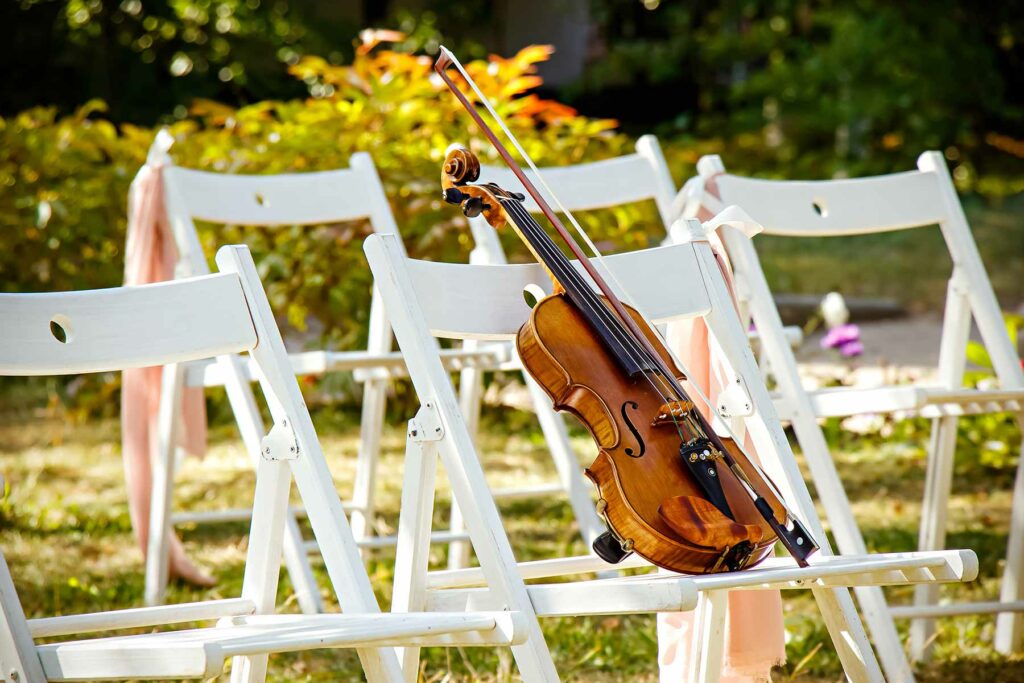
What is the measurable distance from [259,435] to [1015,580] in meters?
1.70

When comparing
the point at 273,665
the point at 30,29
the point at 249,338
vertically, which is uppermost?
the point at 249,338

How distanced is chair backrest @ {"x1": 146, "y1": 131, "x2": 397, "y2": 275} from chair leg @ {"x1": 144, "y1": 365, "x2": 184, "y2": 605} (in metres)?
0.31

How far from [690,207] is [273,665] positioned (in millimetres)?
1408

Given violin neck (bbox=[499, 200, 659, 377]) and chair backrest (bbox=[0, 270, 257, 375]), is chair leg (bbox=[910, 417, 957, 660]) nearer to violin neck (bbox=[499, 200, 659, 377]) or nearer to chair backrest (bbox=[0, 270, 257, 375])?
violin neck (bbox=[499, 200, 659, 377])

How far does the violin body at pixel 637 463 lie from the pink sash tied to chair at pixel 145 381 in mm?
1773

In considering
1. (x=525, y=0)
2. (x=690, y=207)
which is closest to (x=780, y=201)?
(x=690, y=207)

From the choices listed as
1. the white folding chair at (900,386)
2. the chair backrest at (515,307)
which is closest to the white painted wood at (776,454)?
the chair backrest at (515,307)

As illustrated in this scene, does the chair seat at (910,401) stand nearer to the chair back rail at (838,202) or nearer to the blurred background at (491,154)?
the chair back rail at (838,202)

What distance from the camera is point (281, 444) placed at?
2.07m

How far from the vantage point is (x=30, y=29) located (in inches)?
390

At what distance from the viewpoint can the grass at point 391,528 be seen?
3008mm

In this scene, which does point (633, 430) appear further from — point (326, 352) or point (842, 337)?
point (842, 337)

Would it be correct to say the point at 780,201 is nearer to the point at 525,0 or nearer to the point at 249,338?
the point at 249,338

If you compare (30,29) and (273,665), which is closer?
(273,665)
